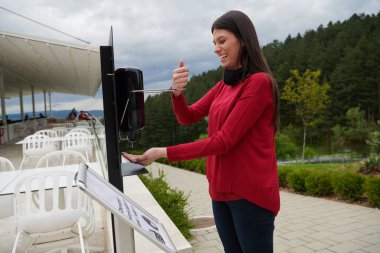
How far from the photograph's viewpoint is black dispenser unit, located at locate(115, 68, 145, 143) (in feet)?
3.98

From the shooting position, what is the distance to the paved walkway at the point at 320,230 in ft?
13.0

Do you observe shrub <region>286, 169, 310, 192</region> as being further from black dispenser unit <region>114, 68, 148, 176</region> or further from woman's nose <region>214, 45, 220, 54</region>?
black dispenser unit <region>114, 68, 148, 176</region>

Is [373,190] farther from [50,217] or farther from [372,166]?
[50,217]

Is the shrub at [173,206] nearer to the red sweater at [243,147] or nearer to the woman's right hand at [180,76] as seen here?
the red sweater at [243,147]

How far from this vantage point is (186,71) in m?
1.33

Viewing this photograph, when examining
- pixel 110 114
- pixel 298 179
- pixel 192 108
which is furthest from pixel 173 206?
pixel 298 179

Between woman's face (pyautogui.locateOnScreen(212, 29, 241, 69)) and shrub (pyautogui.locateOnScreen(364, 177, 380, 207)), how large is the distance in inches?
205

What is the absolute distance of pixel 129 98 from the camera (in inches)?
47.8

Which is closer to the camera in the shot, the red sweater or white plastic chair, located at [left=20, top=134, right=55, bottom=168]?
the red sweater

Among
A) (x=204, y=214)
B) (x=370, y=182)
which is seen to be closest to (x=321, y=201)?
(x=370, y=182)

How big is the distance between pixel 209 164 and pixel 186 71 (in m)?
0.42

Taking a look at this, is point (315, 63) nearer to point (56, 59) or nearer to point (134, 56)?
point (56, 59)

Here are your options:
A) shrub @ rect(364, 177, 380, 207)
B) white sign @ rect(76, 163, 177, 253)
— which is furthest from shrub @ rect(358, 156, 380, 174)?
white sign @ rect(76, 163, 177, 253)

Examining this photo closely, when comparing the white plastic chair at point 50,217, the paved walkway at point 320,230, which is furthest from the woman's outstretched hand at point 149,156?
the paved walkway at point 320,230
